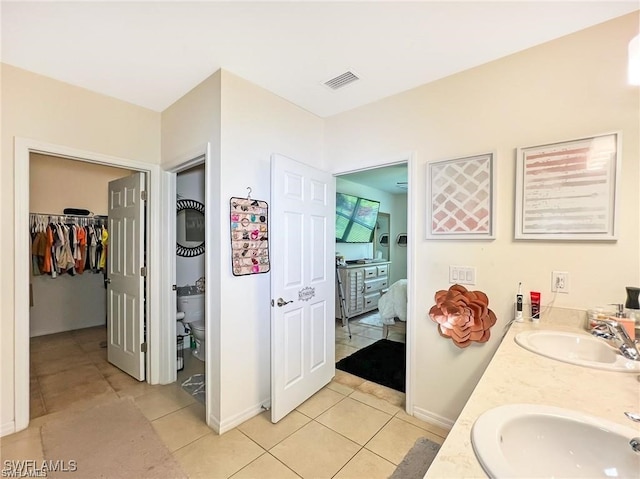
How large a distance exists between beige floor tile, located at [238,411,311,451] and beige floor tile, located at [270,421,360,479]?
0.18ft

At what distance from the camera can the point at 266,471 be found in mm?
1706

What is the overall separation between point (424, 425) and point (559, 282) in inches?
53.9

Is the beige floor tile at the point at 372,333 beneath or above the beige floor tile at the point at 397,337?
beneath

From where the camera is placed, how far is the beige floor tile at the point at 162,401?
7.55ft

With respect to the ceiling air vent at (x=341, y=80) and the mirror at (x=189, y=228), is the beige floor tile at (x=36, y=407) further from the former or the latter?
the ceiling air vent at (x=341, y=80)

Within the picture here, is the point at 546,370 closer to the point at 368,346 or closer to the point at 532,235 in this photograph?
the point at 532,235

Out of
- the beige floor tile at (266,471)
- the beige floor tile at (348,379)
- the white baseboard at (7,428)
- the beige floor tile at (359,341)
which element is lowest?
the beige floor tile at (359,341)

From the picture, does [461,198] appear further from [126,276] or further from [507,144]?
[126,276]

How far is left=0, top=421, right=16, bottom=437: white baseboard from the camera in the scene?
77.9 inches

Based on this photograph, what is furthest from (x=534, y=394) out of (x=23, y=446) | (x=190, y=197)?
(x=190, y=197)

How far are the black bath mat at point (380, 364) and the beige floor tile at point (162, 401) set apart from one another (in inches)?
60.4

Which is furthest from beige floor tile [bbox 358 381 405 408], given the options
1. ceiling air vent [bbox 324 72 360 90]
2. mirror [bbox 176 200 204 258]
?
ceiling air vent [bbox 324 72 360 90]

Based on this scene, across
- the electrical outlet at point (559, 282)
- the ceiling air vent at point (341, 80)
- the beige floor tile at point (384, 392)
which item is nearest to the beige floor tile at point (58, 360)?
the beige floor tile at point (384, 392)

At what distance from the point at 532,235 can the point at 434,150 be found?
0.88 m
